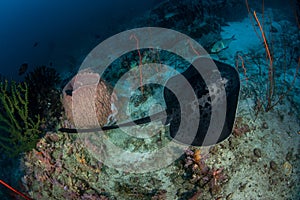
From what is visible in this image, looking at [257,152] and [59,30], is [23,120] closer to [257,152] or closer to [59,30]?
[257,152]

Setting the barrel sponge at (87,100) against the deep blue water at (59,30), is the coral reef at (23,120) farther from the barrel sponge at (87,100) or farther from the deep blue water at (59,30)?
the deep blue water at (59,30)

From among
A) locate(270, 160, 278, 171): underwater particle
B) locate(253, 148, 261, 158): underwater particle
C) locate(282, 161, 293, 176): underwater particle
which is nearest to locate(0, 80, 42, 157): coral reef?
locate(253, 148, 261, 158): underwater particle

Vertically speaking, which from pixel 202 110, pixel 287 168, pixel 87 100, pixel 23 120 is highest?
pixel 87 100

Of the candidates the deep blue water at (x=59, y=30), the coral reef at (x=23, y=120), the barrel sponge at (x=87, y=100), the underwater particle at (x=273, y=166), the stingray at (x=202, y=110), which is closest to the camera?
the stingray at (x=202, y=110)

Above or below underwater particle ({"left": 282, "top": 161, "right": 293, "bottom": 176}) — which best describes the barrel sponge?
above

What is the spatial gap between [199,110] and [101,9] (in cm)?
2634

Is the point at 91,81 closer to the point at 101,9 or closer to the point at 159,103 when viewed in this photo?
the point at 159,103

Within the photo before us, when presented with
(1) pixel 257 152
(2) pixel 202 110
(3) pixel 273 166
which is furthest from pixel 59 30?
(3) pixel 273 166

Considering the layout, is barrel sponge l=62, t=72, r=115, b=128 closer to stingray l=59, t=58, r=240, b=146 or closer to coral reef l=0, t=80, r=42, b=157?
coral reef l=0, t=80, r=42, b=157

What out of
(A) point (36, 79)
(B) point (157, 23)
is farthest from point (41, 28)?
(A) point (36, 79)

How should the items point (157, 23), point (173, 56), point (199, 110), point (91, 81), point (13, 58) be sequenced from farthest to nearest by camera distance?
1. point (13, 58)
2. point (157, 23)
3. point (173, 56)
4. point (91, 81)
5. point (199, 110)

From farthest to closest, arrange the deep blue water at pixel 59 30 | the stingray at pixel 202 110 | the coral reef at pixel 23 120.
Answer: the deep blue water at pixel 59 30 < the coral reef at pixel 23 120 < the stingray at pixel 202 110

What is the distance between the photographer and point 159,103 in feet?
18.1

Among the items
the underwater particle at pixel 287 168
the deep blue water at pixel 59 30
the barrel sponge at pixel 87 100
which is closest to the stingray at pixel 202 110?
the barrel sponge at pixel 87 100
